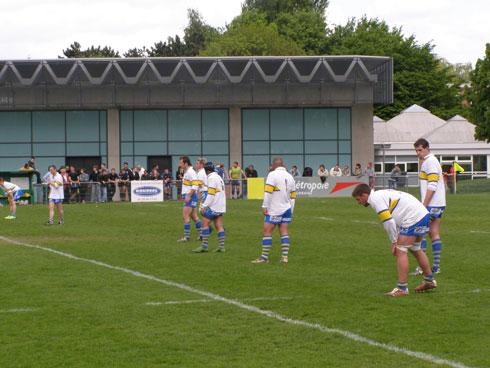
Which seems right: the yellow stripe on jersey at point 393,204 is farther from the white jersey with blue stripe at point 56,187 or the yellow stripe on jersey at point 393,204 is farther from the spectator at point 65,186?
the spectator at point 65,186

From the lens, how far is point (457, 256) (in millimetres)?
14008

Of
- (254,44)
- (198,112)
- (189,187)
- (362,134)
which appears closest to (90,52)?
(254,44)

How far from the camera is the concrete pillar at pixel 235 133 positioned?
48750 millimetres

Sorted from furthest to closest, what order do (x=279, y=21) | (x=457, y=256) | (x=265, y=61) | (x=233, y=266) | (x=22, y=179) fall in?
(x=279, y=21)
(x=265, y=61)
(x=22, y=179)
(x=457, y=256)
(x=233, y=266)

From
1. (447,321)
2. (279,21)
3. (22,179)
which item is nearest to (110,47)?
(279,21)

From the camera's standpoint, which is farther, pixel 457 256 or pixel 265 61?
pixel 265 61

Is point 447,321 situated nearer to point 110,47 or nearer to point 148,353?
point 148,353

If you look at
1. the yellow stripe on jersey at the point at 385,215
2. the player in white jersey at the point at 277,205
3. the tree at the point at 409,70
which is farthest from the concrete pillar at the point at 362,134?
the yellow stripe on jersey at the point at 385,215

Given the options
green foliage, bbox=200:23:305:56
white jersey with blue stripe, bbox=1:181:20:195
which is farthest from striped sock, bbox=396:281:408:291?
green foliage, bbox=200:23:305:56

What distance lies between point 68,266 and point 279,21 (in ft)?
251

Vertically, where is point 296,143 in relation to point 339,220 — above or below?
above

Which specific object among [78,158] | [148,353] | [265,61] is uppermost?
[265,61]

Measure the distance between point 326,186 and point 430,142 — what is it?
91.1 feet

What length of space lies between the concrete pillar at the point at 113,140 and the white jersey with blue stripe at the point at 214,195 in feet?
112
